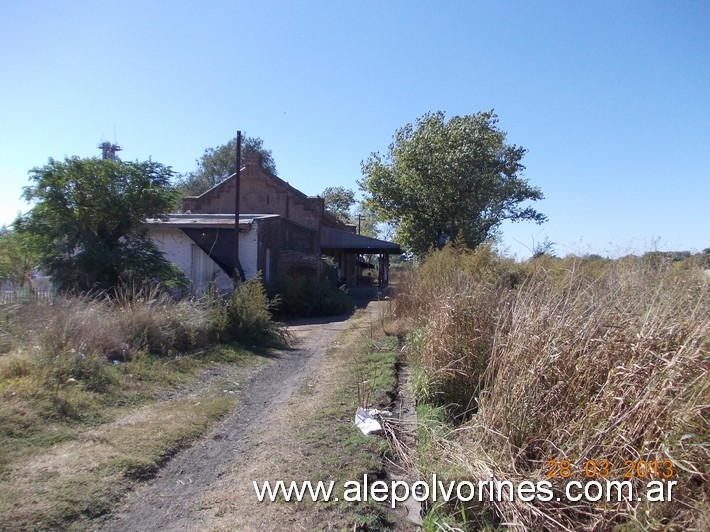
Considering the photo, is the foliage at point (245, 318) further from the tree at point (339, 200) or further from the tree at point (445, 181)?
the tree at point (339, 200)

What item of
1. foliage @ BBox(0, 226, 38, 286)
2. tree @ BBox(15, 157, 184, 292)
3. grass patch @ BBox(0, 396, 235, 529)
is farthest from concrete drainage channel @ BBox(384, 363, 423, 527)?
foliage @ BBox(0, 226, 38, 286)

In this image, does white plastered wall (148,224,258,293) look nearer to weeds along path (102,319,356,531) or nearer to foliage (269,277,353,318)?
foliage (269,277,353,318)

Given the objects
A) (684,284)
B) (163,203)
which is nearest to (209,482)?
(684,284)

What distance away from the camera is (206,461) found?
17.2 feet

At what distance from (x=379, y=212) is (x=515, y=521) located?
27492 millimetres

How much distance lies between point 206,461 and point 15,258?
10935 millimetres

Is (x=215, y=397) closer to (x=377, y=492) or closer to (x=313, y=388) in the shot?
(x=313, y=388)

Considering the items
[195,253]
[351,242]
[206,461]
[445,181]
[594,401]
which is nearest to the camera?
[594,401]

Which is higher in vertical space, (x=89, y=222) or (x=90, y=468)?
(x=89, y=222)

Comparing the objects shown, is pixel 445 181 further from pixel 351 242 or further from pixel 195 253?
pixel 195 253

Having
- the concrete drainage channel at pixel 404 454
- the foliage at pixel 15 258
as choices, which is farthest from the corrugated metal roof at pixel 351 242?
the concrete drainage channel at pixel 404 454

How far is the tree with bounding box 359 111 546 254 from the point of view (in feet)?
90.3

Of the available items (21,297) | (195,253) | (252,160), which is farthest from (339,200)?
(21,297)

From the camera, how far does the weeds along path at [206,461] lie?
158 inches
